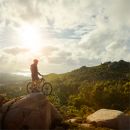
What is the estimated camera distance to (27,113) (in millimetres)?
26734

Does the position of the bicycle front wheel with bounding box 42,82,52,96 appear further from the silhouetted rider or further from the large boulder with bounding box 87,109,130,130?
the large boulder with bounding box 87,109,130,130

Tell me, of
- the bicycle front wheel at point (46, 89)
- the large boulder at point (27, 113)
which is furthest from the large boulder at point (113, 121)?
the large boulder at point (27, 113)

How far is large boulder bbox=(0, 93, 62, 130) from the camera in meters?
26.5

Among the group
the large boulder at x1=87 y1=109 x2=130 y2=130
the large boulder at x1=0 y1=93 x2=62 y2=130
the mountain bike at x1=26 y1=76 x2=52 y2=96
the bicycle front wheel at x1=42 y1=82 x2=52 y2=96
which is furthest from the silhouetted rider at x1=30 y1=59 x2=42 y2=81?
the large boulder at x1=87 y1=109 x2=130 y2=130

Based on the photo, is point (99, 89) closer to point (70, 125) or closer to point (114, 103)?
point (114, 103)

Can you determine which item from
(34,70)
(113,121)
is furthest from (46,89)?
(113,121)

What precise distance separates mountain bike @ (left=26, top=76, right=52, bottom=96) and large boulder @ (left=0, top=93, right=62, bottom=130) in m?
3.67

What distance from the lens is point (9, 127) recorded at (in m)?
26.6

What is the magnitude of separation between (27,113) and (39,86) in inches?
266

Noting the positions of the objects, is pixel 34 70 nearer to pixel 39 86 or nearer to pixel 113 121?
pixel 39 86

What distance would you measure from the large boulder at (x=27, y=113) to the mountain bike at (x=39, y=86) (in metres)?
3.67

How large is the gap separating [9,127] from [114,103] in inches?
2500

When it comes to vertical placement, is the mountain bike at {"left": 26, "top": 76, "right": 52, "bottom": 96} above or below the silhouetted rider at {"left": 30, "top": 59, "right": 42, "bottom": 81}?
below

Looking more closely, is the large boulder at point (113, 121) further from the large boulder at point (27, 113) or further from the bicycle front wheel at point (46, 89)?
the large boulder at point (27, 113)
